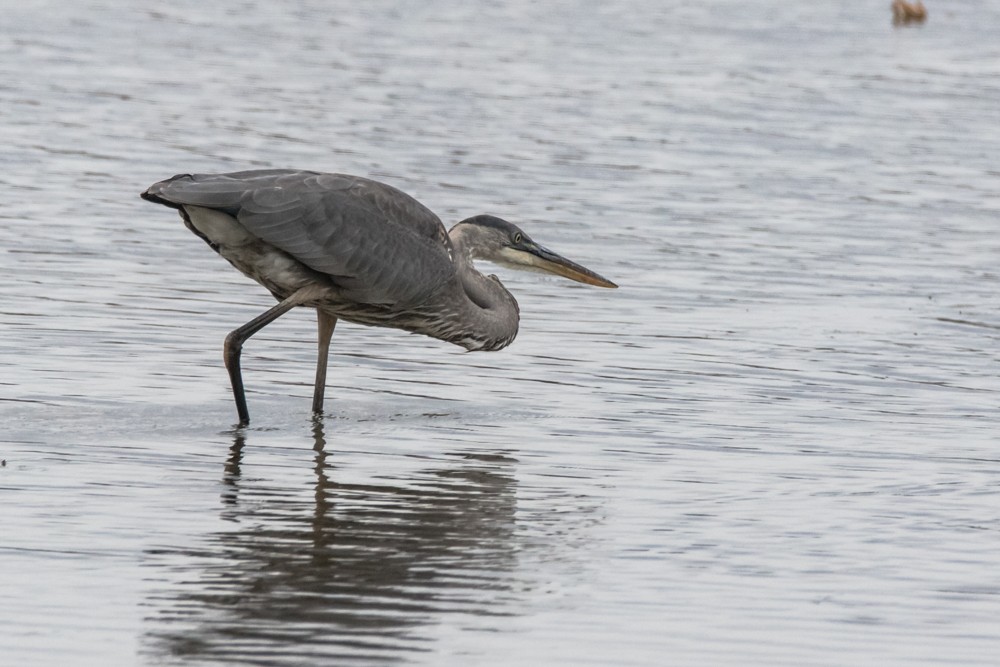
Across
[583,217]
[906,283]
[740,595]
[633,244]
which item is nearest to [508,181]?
[583,217]

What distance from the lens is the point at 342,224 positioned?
29.8 feet

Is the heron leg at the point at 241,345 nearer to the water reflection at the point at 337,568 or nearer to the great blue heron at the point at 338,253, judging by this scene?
the great blue heron at the point at 338,253

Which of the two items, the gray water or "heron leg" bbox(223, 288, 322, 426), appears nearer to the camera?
the gray water

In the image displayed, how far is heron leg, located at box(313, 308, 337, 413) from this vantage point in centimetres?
911

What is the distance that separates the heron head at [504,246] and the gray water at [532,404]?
577mm

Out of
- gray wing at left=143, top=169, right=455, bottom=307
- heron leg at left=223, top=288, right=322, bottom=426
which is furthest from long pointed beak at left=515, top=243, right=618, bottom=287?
heron leg at left=223, top=288, right=322, bottom=426

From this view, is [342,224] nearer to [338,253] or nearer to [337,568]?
[338,253]

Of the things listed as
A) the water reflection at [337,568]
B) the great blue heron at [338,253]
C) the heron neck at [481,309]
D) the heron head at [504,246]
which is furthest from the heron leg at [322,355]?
the water reflection at [337,568]

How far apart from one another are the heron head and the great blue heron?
0.05 ft

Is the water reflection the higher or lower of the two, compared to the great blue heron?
lower

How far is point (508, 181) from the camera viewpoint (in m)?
16.6

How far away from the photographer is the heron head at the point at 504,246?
32.6 ft

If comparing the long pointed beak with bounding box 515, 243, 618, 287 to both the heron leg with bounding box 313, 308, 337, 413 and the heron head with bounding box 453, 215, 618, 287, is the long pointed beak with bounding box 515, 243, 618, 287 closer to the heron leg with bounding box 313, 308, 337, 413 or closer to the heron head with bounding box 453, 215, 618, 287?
the heron head with bounding box 453, 215, 618, 287

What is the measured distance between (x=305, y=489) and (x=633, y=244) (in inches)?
267
